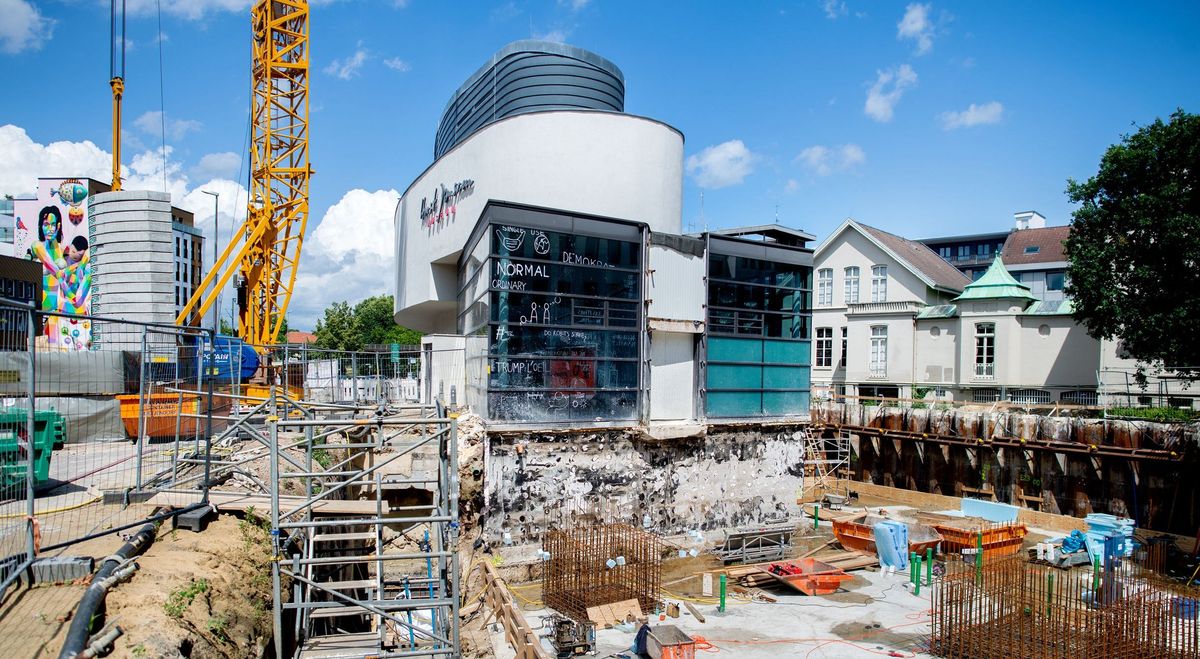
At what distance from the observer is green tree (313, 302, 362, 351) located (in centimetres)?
6644

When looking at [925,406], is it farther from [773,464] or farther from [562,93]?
[562,93]

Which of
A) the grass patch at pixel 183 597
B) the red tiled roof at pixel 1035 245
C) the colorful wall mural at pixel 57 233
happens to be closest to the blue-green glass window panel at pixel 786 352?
the grass patch at pixel 183 597

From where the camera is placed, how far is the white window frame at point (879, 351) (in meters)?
38.0

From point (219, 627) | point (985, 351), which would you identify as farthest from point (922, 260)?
point (219, 627)

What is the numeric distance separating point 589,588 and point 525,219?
8.61m

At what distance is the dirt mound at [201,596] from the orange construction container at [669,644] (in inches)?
228

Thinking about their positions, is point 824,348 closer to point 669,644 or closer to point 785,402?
point 785,402

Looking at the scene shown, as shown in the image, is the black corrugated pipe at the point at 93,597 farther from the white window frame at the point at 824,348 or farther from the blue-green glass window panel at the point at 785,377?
the white window frame at the point at 824,348

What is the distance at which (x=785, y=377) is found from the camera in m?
21.0

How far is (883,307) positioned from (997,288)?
18.7 ft

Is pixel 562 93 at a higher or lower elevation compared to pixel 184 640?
higher


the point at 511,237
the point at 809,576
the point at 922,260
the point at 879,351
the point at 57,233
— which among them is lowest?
the point at 809,576

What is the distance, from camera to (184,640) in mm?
6805

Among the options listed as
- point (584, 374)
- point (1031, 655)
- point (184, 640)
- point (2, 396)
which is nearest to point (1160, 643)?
point (1031, 655)
